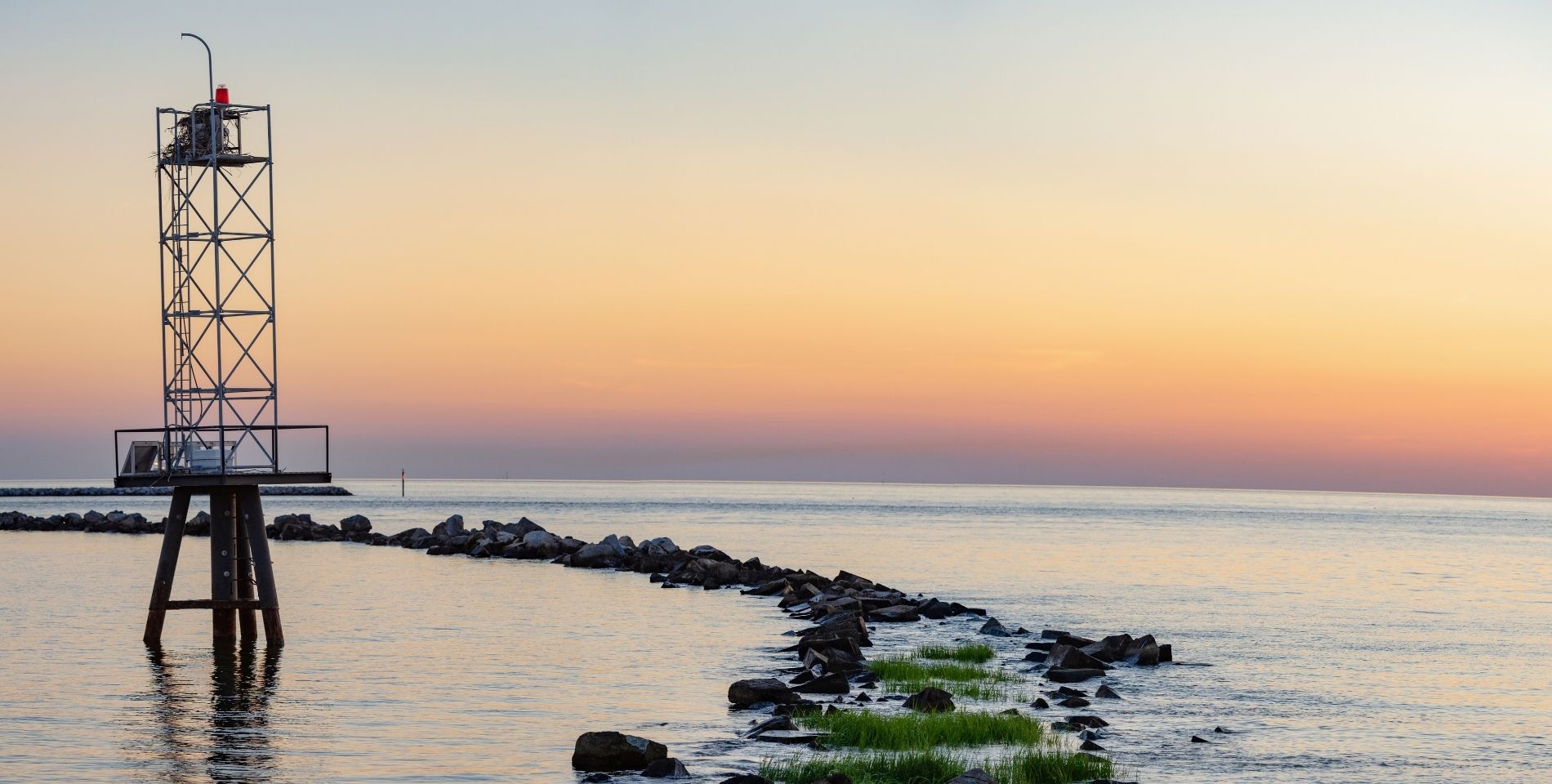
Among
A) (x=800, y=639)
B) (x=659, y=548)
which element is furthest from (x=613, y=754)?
(x=659, y=548)

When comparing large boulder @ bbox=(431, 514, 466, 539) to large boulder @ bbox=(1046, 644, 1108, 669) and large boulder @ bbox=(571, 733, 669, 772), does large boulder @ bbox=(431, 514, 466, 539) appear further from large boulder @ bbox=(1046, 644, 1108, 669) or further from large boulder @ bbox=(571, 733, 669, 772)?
large boulder @ bbox=(571, 733, 669, 772)

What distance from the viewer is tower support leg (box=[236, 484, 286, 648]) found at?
94.7 feet

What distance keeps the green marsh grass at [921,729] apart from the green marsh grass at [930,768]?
848 mm

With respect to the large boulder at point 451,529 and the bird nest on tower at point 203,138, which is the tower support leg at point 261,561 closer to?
the bird nest on tower at point 203,138

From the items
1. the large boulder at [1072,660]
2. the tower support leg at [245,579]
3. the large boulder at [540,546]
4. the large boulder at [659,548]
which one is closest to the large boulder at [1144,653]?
the large boulder at [1072,660]

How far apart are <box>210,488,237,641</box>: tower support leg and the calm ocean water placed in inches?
33.9

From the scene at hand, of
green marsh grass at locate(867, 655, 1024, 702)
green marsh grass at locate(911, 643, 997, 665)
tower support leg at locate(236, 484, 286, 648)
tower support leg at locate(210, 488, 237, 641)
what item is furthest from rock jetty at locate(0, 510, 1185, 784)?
tower support leg at locate(210, 488, 237, 641)

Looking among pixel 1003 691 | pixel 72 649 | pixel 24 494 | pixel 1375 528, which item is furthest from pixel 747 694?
pixel 24 494

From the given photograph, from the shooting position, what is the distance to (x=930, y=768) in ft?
56.9

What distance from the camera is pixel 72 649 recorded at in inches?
1171

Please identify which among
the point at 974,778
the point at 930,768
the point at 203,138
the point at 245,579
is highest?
the point at 203,138

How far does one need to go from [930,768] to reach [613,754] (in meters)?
3.94

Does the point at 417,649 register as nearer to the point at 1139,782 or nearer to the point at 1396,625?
the point at 1139,782

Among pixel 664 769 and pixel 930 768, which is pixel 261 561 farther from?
pixel 930 768
